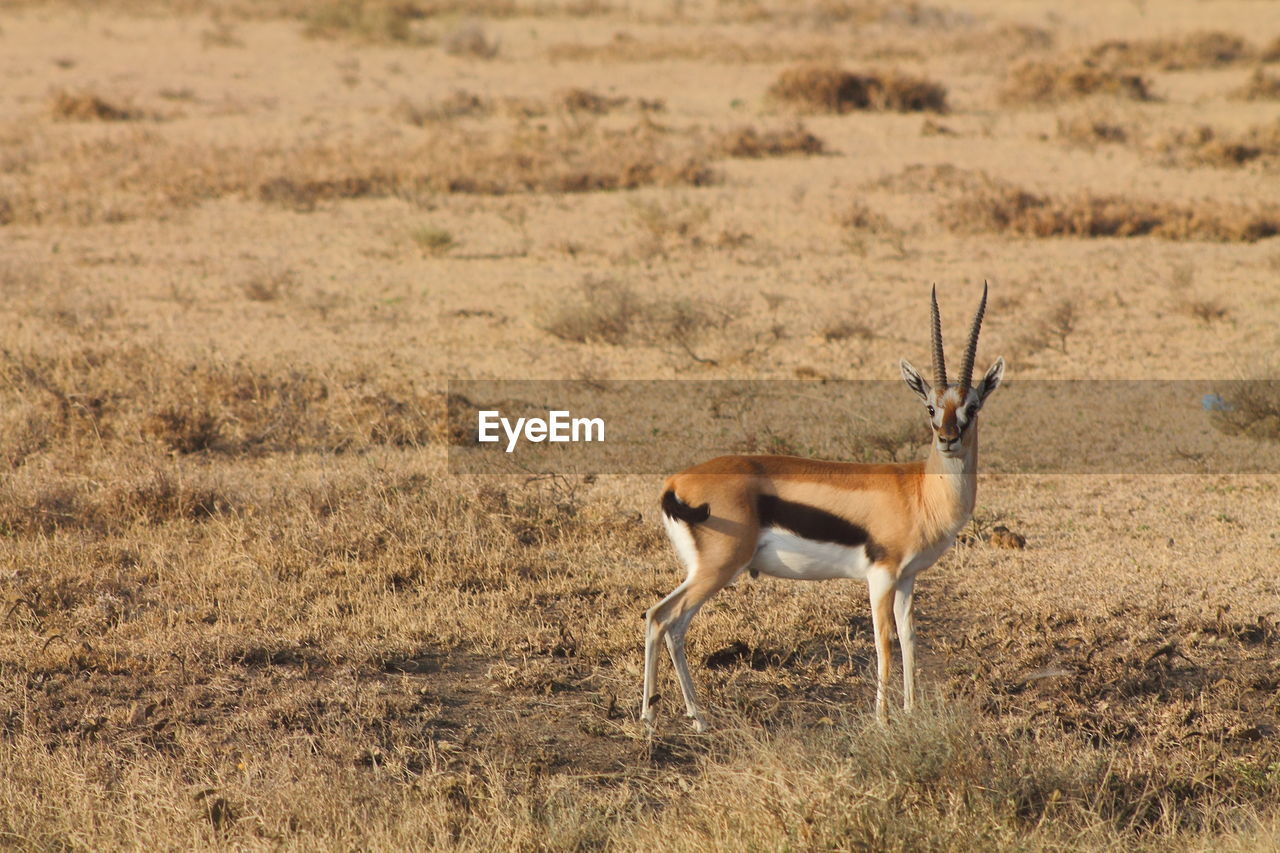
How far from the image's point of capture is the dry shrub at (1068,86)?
2145cm

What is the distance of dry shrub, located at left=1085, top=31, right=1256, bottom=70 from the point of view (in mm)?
25422

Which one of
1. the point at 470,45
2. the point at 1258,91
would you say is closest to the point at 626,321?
the point at 1258,91

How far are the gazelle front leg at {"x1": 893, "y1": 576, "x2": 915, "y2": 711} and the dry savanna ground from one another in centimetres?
11

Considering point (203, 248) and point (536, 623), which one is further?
point (203, 248)

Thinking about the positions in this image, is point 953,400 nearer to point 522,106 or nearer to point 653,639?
point 653,639

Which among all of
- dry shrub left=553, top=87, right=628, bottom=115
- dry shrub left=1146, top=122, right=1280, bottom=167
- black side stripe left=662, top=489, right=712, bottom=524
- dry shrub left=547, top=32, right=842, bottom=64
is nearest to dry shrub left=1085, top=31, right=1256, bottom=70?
dry shrub left=547, top=32, right=842, bottom=64

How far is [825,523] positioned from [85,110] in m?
17.3

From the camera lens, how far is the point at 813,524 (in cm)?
507

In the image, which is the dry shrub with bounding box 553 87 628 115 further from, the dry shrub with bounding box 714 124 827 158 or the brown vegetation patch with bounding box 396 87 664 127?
the dry shrub with bounding box 714 124 827 158

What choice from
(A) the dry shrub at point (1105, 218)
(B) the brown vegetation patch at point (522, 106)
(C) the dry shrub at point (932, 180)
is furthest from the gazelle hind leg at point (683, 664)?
(B) the brown vegetation patch at point (522, 106)

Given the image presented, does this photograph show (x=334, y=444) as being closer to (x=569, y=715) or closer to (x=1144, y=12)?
(x=569, y=715)

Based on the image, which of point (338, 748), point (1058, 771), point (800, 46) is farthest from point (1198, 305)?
point (800, 46)

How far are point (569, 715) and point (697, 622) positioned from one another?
3.22 ft

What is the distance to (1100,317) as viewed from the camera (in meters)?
11.4
